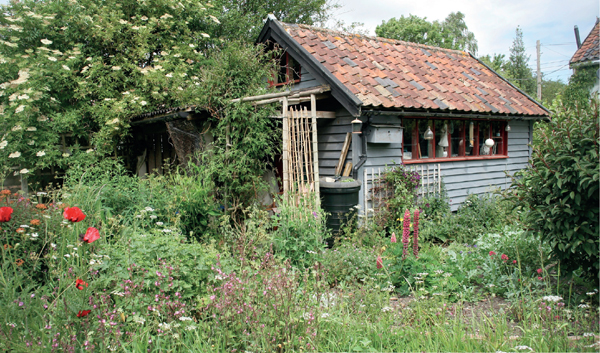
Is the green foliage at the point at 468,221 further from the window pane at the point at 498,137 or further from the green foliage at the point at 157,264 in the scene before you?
the green foliage at the point at 157,264

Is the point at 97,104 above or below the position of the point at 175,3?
below

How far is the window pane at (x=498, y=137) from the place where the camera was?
10658 millimetres

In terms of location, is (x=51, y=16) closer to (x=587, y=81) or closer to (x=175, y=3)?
(x=175, y=3)

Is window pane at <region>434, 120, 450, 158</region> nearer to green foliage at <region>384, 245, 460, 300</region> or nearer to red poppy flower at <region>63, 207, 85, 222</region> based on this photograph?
green foliage at <region>384, 245, 460, 300</region>

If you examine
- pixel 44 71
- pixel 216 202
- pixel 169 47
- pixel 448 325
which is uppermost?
pixel 169 47

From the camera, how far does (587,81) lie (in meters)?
14.1

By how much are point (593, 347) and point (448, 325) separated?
0.93 m

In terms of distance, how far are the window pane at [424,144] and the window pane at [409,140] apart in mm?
140

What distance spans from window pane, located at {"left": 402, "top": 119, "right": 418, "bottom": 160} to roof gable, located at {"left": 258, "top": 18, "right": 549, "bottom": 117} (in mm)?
561

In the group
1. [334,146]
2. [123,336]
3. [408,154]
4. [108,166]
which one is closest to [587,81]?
[408,154]

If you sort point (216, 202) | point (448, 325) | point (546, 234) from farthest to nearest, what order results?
point (216, 202)
point (546, 234)
point (448, 325)

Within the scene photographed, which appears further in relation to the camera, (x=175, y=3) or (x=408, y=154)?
(x=175, y=3)

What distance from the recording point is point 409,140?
8.61 m

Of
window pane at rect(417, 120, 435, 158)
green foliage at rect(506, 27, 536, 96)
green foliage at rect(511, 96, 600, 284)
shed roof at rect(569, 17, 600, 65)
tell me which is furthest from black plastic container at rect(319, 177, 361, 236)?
green foliage at rect(506, 27, 536, 96)
